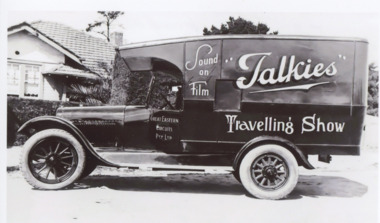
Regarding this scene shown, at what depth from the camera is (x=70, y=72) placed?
5.52 metres

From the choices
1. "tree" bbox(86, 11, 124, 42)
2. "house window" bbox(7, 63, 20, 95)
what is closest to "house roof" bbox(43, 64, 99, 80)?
"house window" bbox(7, 63, 20, 95)

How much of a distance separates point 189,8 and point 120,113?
1.65 meters

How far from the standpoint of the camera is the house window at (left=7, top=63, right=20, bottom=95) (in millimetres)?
5027

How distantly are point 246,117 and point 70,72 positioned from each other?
2690 millimetres

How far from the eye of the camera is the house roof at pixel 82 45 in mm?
5426

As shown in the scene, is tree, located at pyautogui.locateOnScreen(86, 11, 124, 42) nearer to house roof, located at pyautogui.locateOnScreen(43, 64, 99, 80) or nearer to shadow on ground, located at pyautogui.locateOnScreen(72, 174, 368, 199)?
house roof, located at pyautogui.locateOnScreen(43, 64, 99, 80)

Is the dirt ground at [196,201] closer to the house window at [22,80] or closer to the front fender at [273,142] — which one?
the front fender at [273,142]

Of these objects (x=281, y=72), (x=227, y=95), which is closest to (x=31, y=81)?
(x=227, y=95)

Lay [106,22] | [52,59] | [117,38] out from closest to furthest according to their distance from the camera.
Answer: [106,22] → [117,38] → [52,59]

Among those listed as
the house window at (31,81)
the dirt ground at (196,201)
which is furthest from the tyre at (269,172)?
the house window at (31,81)

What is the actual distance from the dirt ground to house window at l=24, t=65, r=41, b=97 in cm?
83

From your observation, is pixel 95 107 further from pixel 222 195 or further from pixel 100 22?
pixel 222 195

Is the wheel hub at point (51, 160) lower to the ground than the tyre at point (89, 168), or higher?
higher

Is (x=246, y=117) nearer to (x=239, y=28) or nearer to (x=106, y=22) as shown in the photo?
(x=239, y=28)
